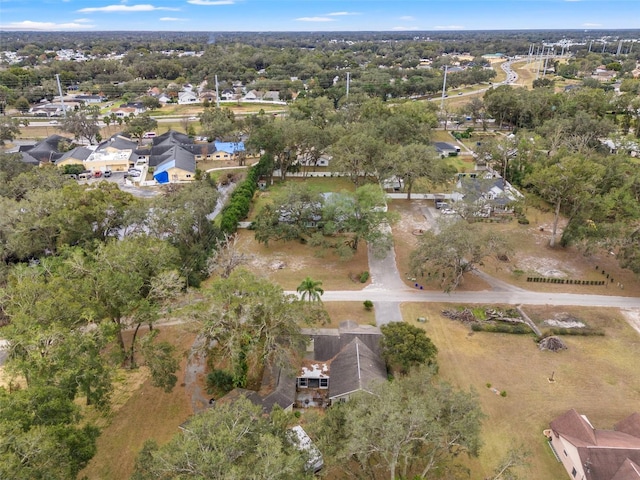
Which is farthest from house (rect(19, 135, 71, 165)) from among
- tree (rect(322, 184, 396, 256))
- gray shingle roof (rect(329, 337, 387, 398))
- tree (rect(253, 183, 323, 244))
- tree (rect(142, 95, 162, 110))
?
gray shingle roof (rect(329, 337, 387, 398))

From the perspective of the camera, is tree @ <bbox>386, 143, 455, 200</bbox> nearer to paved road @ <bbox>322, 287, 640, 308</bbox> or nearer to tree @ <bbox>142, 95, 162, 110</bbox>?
paved road @ <bbox>322, 287, 640, 308</bbox>

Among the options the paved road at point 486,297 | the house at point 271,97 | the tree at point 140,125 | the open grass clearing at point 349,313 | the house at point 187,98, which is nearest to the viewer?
the open grass clearing at point 349,313

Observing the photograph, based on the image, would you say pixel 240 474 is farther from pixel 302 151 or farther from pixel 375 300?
pixel 302 151

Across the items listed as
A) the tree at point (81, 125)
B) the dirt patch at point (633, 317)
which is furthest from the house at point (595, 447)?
the tree at point (81, 125)

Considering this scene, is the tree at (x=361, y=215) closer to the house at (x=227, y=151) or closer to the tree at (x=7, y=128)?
the house at (x=227, y=151)

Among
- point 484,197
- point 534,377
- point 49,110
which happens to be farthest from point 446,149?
point 49,110

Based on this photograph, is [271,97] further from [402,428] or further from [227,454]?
[227,454]
